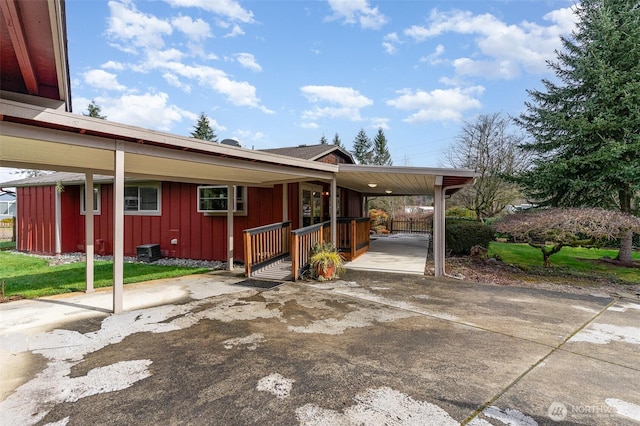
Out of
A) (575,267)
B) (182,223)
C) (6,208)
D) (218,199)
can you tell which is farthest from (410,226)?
(6,208)

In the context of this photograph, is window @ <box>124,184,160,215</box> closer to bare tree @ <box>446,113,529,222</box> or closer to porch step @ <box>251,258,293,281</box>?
porch step @ <box>251,258,293,281</box>

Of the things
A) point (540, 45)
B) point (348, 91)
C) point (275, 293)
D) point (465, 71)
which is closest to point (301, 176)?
point (275, 293)

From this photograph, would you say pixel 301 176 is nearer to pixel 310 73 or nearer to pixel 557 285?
pixel 557 285

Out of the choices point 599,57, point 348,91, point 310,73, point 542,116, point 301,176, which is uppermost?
point 348,91

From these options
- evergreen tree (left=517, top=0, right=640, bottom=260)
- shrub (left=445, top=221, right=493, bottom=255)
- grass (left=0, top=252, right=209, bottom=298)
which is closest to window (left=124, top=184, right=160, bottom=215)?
grass (left=0, top=252, right=209, bottom=298)

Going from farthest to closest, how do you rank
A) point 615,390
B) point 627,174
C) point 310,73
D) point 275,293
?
point 310,73, point 627,174, point 275,293, point 615,390

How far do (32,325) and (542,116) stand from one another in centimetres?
1389

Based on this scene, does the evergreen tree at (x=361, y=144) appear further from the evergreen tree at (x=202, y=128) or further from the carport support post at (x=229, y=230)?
the carport support post at (x=229, y=230)

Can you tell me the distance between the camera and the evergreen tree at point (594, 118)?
894cm

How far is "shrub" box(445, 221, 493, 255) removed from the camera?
1036 centimetres

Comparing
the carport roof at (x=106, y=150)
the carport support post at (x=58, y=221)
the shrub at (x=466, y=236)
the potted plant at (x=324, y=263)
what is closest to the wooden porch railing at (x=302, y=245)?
the potted plant at (x=324, y=263)

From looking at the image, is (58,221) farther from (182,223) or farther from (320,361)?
(320,361)

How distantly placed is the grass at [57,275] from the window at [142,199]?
83.8 inches

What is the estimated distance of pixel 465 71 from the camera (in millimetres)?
14766
